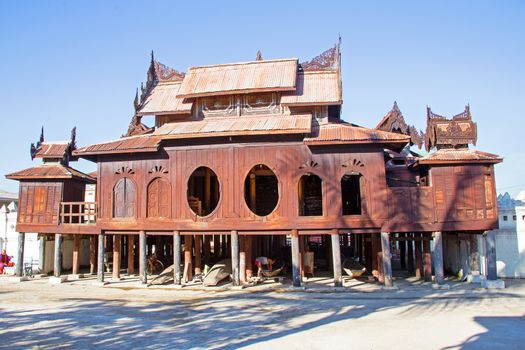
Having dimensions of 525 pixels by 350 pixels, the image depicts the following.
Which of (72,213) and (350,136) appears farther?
(72,213)

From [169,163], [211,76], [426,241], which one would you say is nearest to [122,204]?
[169,163]

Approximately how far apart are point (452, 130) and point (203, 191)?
13.0 m

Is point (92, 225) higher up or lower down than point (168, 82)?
lower down

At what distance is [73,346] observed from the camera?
10.9m

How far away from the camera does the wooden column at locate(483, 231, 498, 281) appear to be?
61.3ft

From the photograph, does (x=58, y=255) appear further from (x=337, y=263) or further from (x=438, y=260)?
(x=438, y=260)

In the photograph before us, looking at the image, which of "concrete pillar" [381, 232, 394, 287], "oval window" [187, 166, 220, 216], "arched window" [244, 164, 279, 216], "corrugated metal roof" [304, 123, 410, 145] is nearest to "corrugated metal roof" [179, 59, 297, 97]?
"corrugated metal roof" [304, 123, 410, 145]

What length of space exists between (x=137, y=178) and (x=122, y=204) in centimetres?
145

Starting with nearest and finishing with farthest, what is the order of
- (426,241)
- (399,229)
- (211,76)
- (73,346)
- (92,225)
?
(73,346) < (399,229) < (426,241) < (92,225) < (211,76)

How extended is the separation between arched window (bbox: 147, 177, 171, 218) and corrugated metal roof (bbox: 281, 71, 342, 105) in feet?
21.6

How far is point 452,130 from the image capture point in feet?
64.4

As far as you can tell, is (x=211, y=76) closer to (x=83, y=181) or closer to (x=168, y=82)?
(x=168, y=82)

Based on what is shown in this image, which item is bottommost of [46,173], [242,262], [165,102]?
[242,262]

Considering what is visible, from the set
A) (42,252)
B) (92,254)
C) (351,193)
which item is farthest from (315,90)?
(42,252)
